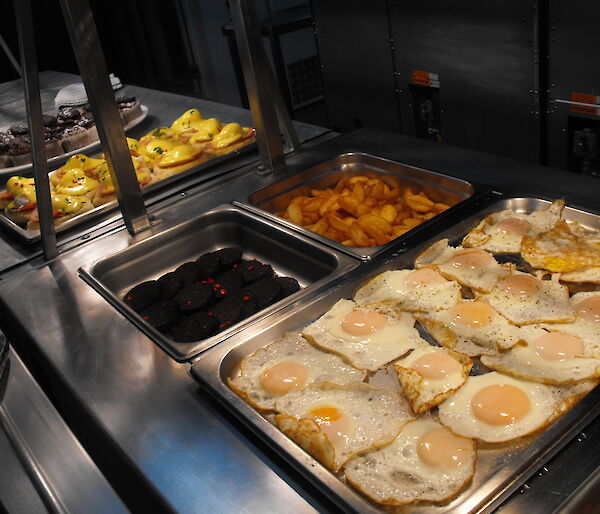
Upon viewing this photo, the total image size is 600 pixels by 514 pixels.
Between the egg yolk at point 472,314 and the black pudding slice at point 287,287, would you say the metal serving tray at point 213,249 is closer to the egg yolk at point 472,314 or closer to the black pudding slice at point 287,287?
the black pudding slice at point 287,287

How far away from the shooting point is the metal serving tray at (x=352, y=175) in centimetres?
217

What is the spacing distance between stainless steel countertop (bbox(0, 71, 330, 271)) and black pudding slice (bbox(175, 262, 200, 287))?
472 millimetres

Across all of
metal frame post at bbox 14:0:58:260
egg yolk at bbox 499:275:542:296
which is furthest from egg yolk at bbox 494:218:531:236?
metal frame post at bbox 14:0:58:260

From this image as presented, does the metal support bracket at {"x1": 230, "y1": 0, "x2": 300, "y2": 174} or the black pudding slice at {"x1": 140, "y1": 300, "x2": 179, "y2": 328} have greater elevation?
the metal support bracket at {"x1": 230, "y1": 0, "x2": 300, "y2": 174}

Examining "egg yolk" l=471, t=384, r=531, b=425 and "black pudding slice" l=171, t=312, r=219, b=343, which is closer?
"egg yolk" l=471, t=384, r=531, b=425

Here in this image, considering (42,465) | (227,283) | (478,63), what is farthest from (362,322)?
(478,63)

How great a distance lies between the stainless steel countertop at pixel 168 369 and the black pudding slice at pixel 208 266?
27 centimetres

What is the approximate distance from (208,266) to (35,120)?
29.2 inches

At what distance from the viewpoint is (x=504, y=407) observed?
4.12 feet

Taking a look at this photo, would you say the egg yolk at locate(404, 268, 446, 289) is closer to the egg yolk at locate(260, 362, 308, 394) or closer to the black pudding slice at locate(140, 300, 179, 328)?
the egg yolk at locate(260, 362, 308, 394)

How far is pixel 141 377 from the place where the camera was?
1.53 m

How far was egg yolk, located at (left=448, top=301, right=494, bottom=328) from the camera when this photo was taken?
1.54 meters

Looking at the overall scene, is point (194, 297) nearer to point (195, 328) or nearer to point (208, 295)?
point (208, 295)

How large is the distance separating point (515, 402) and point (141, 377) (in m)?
0.87
